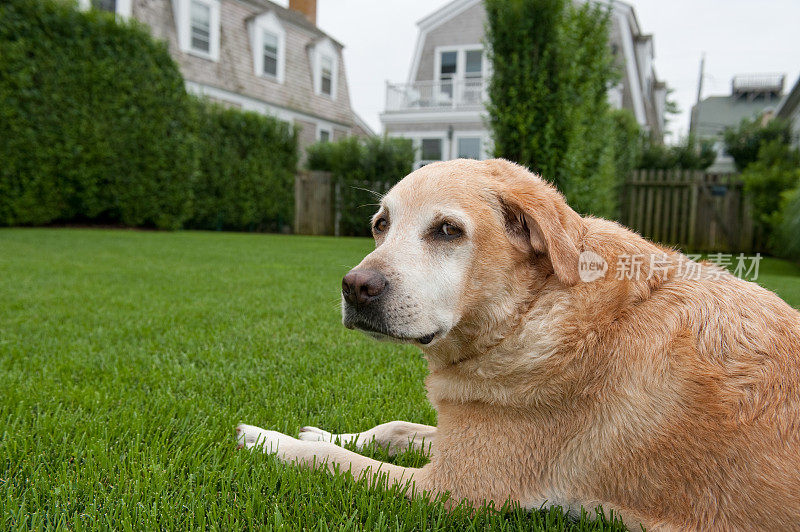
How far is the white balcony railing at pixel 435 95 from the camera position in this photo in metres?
23.2

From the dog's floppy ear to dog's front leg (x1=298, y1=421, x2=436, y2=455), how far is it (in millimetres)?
996

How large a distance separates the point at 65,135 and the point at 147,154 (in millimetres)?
2116

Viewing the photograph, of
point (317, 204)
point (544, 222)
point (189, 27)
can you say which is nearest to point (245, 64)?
point (189, 27)

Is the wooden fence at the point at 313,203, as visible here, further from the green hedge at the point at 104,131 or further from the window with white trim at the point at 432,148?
the window with white trim at the point at 432,148

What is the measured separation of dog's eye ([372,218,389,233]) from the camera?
2377 millimetres

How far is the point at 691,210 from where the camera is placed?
49.7ft

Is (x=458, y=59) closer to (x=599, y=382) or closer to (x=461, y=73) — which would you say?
(x=461, y=73)

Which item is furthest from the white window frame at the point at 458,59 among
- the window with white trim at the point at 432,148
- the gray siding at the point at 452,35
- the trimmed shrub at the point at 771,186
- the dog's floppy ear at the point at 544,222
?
the dog's floppy ear at the point at 544,222

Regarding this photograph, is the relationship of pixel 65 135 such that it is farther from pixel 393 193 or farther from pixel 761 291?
pixel 761 291

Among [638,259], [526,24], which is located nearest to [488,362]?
[638,259]

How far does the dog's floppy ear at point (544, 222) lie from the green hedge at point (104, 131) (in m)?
14.2

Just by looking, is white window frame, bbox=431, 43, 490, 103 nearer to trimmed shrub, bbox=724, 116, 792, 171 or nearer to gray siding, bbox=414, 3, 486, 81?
gray siding, bbox=414, 3, 486, 81

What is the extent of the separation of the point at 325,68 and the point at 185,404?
2540 cm

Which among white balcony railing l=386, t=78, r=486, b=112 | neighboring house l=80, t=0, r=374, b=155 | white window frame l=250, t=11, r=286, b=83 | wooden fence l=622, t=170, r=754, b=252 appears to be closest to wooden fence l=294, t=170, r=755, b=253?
wooden fence l=622, t=170, r=754, b=252
